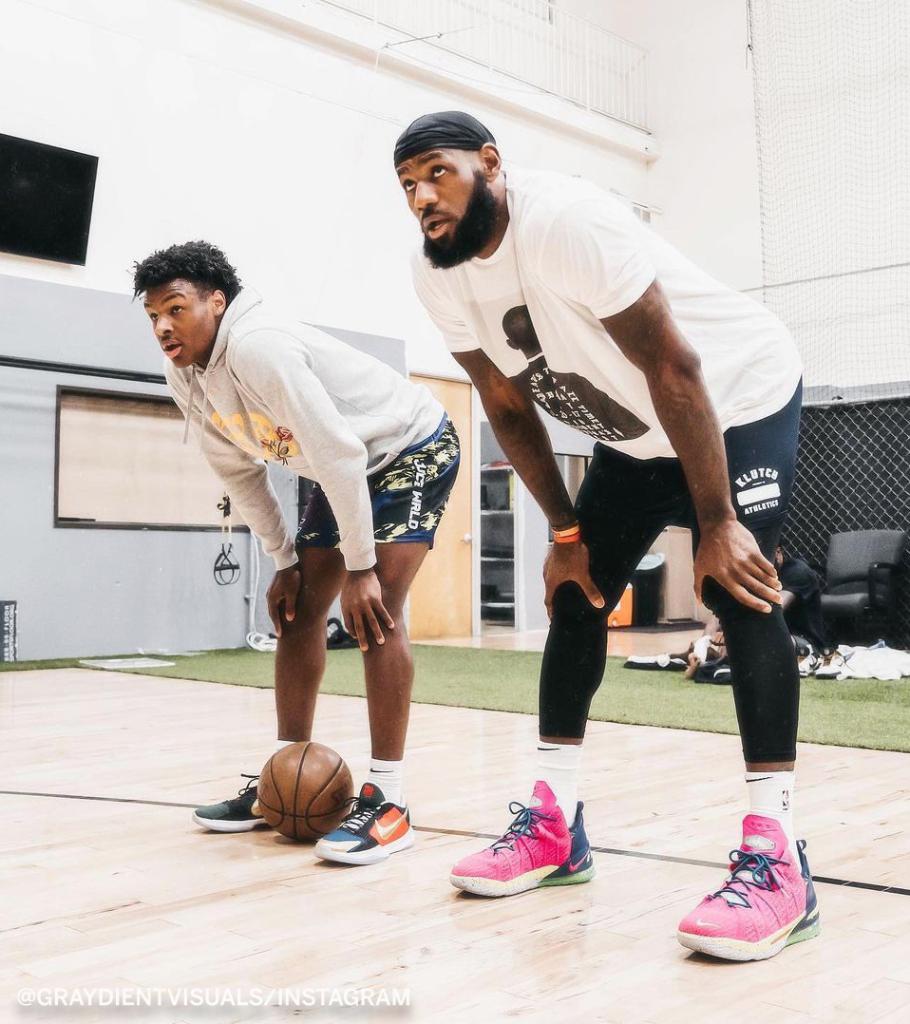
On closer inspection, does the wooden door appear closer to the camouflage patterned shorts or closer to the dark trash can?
the dark trash can

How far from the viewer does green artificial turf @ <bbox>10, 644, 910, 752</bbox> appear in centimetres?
404

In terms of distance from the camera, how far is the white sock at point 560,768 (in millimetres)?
1873

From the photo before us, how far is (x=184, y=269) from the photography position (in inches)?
84.0

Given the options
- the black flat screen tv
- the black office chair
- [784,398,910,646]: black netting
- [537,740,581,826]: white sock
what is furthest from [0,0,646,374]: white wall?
[537,740,581,826]: white sock

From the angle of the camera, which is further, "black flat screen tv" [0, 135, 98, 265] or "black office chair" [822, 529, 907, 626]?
"black office chair" [822, 529, 907, 626]

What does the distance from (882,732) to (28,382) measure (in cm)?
531

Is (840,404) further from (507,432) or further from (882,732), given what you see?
(507,432)

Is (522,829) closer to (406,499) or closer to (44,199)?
(406,499)

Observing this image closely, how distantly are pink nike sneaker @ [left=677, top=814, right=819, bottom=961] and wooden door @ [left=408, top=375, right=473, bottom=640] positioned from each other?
7224mm

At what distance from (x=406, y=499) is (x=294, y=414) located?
33 centimetres

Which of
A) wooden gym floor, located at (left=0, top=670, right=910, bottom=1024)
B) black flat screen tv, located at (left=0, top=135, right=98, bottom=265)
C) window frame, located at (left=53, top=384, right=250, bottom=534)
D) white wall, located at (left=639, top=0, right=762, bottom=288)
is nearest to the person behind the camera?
wooden gym floor, located at (left=0, top=670, right=910, bottom=1024)

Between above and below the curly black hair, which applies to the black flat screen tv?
above

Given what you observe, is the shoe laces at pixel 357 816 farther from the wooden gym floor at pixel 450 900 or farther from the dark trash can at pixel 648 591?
the dark trash can at pixel 648 591

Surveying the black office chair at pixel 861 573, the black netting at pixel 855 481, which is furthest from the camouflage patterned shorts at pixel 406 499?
the black netting at pixel 855 481
